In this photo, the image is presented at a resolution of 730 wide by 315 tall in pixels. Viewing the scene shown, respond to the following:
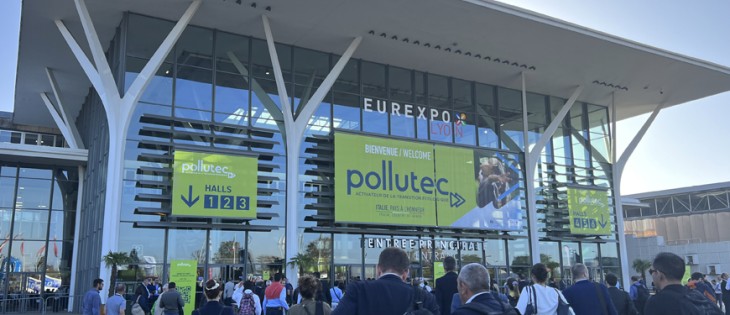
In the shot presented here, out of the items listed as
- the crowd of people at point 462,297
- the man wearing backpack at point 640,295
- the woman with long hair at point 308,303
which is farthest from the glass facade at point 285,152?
the woman with long hair at point 308,303

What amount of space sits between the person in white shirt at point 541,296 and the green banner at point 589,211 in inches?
827

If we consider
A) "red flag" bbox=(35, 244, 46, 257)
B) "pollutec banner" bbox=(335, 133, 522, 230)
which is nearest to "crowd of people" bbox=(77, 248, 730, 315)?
"pollutec banner" bbox=(335, 133, 522, 230)

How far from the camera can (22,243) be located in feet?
83.6

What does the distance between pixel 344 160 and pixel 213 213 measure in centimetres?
489

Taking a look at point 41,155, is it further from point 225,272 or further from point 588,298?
point 588,298

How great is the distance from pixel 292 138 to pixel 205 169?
2.90 m

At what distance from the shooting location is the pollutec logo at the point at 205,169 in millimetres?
18908

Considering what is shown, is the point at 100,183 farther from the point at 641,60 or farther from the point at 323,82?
the point at 641,60

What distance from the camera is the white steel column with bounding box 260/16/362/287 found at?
1988 centimetres

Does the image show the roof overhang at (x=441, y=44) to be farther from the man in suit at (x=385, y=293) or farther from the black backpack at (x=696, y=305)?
the black backpack at (x=696, y=305)

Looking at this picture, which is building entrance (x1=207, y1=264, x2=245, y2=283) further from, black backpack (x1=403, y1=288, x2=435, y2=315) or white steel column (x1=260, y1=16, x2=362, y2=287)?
black backpack (x1=403, y1=288, x2=435, y2=315)

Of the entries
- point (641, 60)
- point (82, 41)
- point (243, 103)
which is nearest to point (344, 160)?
point (243, 103)

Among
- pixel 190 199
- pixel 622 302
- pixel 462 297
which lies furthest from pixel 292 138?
pixel 462 297

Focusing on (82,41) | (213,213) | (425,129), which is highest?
(82,41)
